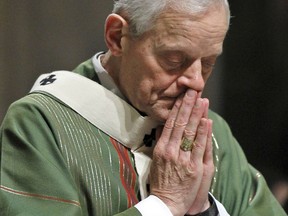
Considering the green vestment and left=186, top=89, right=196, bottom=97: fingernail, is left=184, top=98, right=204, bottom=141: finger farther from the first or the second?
the green vestment

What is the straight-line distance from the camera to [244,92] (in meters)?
3.23

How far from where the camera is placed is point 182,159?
6.06ft

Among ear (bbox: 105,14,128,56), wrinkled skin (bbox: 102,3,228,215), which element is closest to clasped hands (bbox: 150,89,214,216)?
wrinkled skin (bbox: 102,3,228,215)

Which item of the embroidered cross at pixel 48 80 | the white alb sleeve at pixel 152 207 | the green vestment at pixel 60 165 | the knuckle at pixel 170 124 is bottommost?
the white alb sleeve at pixel 152 207

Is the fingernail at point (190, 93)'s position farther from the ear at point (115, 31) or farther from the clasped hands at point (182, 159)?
the ear at point (115, 31)

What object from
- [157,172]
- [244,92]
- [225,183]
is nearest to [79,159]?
[157,172]

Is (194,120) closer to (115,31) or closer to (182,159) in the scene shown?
(182,159)

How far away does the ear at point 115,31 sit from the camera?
1906mm

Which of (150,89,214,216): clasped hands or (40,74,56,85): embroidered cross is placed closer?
(150,89,214,216): clasped hands

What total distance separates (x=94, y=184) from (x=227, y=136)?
546 millimetres

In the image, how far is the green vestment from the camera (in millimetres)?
1733

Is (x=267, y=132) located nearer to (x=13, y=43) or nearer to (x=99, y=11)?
(x=99, y=11)

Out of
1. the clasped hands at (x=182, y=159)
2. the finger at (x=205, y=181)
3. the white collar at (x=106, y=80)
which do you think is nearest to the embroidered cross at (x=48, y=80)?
the white collar at (x=106, y=80)

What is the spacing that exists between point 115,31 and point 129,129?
0.27 meters
